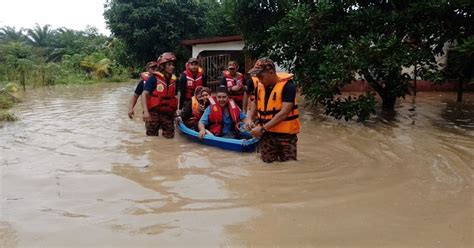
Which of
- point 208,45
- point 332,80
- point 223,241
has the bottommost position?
point 223,241

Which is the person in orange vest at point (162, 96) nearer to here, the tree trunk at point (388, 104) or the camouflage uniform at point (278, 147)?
the camouflage uniform at point (278, 147)

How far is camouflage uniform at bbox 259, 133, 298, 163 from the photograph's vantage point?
16.9ft

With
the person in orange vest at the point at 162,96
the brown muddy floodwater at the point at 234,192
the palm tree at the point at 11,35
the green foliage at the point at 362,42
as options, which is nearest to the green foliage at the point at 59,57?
the palm tree at the point at 11,35

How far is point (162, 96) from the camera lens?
22.6 feet

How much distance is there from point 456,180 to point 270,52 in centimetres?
636

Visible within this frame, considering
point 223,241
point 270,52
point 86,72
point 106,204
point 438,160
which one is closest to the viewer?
point 223,241

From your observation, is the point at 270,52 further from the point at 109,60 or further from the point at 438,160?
the point at 109,60

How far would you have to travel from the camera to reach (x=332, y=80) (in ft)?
28.0

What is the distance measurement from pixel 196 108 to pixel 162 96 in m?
0.73

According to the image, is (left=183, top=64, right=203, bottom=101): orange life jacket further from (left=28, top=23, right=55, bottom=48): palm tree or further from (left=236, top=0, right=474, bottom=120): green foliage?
(left=28, top=23, right=55, bottom=48): palm tree

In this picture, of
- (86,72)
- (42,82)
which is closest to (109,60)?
(86,72)

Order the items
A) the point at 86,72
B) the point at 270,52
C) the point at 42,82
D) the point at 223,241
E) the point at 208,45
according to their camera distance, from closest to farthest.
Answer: the point at 223,241, the point at 270,52, the point at 208,45, the point at 42,82, the point at 86,72

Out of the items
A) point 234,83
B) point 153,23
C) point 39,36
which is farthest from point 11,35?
point 234,83

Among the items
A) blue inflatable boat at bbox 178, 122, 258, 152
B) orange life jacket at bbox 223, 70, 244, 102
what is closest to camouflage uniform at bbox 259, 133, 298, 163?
blue inflatable boat at bbox 178, 122, 258, 152
